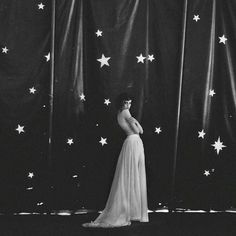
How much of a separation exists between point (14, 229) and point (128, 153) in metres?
1.40

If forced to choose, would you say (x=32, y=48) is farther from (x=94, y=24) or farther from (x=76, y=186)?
(x=76, y=186)

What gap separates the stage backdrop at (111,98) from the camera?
5.61m

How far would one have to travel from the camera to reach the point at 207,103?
6000mm

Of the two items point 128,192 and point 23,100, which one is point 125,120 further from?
point 23,100

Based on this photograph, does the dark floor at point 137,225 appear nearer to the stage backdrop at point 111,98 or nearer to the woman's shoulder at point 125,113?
the stage backdrop at point 111,98

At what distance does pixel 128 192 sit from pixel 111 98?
4.14 ft

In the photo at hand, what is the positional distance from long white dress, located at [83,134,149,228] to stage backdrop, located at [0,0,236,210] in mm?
711

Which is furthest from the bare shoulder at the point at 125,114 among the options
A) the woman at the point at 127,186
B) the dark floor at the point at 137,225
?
the dark floor at the point at 137,225

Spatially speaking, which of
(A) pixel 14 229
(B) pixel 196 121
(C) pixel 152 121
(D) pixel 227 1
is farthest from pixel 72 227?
(D) pixel 227 1

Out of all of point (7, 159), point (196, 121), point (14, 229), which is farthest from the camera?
point (196, 121)

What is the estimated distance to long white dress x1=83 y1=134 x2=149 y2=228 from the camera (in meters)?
5.04

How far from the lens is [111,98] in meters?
5.81

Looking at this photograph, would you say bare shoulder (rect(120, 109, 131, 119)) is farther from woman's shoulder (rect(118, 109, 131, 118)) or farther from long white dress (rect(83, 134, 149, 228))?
long white dress (rect(83, 134, 149, 228))

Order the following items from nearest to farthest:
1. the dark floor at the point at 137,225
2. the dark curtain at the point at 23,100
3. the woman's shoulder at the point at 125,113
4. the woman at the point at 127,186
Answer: the dark floor at the point at 137,225 → the woman at the point at 127,186 → the woman's shoulder at the point at 125,113 → the dark curtain at the point at 23,100
